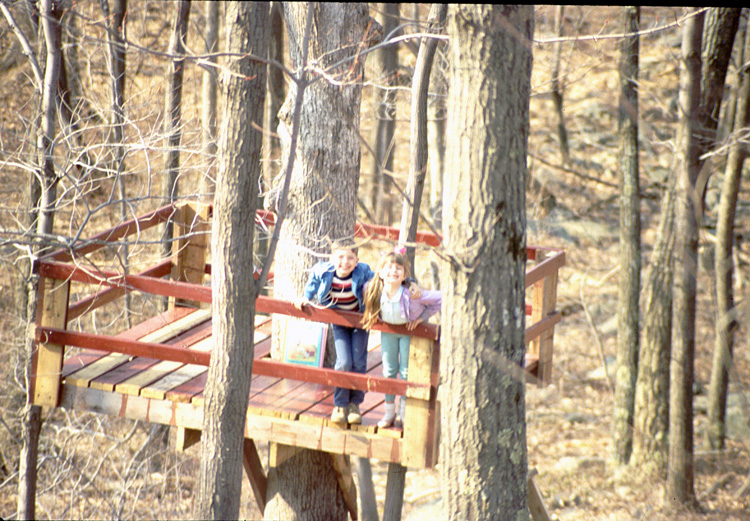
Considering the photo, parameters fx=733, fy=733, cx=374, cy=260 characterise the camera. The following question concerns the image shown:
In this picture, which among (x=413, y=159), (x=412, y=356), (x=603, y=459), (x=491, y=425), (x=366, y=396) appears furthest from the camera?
(x=603, y=459)

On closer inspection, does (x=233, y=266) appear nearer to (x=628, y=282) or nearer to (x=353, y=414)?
(x=353, y=414)

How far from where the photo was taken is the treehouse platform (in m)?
4.89

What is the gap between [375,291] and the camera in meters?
4.93

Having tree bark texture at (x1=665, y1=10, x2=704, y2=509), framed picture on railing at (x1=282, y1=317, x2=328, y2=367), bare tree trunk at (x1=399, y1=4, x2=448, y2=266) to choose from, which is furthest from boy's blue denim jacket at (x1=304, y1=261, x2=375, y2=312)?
tree bark texture at (x1=665, y1=10, x2=704, y2=509)

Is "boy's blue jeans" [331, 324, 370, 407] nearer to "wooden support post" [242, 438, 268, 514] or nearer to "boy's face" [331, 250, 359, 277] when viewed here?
"boy's face" [331, 250, 359, 277]

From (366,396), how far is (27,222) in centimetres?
666

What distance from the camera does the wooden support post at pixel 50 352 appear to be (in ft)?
17.5

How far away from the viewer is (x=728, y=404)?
12148mm

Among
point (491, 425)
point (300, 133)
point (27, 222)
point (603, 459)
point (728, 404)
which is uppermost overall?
point (300, 133)

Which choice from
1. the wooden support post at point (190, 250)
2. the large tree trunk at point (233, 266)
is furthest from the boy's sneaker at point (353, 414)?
the wooden support post at point (190, 250)

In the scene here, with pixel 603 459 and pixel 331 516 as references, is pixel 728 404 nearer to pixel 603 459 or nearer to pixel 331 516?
pixel 603 459

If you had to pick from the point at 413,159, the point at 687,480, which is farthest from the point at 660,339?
the point at 413,159

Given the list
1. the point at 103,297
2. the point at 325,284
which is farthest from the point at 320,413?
the point at 103,297

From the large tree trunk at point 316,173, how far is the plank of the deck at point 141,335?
0.96m
